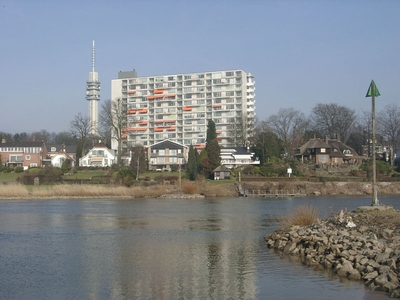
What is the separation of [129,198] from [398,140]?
181 feet

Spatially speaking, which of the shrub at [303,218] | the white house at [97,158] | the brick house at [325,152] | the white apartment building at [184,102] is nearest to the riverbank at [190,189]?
the brick house at [325,152]

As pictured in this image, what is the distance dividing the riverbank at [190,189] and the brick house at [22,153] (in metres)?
48.5

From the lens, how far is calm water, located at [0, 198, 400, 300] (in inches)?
691

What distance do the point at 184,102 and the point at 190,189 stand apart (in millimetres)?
86278

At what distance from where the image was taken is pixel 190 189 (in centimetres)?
7212

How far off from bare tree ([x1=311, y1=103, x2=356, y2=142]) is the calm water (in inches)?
3110

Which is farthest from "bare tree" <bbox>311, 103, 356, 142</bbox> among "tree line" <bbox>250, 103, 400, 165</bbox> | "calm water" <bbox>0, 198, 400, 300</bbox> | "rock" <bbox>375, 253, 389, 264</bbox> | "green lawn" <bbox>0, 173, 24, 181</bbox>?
"rock" <bbox>375, 253, 389, 264</bbox>

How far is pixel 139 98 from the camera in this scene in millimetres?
161500

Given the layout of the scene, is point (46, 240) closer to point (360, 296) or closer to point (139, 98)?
point (360, 296)

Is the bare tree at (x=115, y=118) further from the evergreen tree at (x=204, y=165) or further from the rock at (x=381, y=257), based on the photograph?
the rock at (x=381, y=257)

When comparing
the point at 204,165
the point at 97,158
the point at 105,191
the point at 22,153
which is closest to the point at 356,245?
the point at 105,191

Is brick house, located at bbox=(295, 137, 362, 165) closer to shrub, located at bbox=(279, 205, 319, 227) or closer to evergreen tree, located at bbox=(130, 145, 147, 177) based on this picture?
evergreen tree, located at bbox=(130, 145, 147, 177)

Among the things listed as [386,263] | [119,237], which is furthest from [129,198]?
[386,263]

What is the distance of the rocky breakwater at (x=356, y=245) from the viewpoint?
18.0 meters
